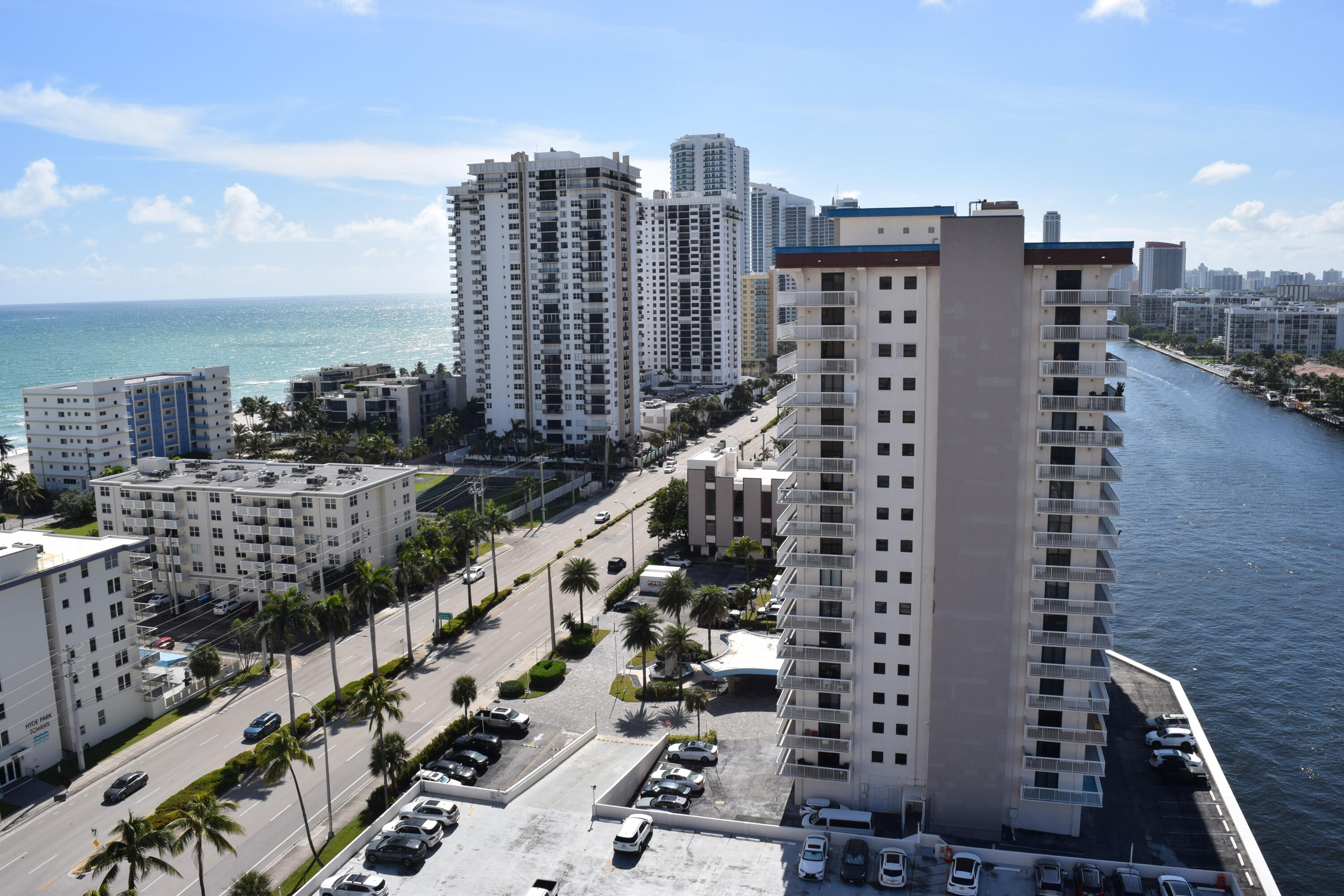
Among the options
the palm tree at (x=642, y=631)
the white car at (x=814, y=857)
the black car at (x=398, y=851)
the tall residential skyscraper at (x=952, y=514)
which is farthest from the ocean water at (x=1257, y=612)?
the black car at (x=398, y=851)

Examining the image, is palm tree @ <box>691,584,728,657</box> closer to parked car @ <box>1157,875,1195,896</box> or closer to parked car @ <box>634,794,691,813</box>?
parked car @ <box>634,794,691,813</box>

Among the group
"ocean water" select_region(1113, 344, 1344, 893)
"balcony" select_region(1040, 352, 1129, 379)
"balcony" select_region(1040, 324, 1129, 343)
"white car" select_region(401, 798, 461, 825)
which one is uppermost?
"balcony" select_region(1040, 324, 1129, 343)

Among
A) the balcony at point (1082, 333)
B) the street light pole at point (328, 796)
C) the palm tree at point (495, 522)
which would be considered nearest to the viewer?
the balcony at point (1082, 333)

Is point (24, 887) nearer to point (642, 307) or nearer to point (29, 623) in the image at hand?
point (29, 623)

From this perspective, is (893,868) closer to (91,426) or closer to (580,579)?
(580,579)

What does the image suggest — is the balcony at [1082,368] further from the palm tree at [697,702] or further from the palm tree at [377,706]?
the palm tree at [377,706]

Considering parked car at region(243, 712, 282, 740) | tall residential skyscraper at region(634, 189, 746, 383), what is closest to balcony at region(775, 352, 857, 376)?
parked car at region(243, 712, 282, 740)

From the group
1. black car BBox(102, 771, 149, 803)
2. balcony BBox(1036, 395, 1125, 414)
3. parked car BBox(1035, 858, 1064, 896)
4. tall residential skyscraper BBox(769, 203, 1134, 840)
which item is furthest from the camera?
black car BBox(102, 771, 149, 803)
